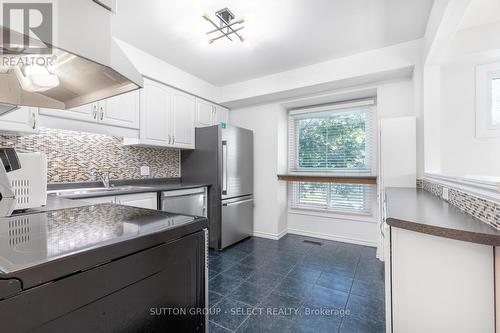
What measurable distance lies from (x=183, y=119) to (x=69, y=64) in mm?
2407

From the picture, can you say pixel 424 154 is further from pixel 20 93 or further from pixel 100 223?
pixel 20 93

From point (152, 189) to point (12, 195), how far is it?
1283 mm

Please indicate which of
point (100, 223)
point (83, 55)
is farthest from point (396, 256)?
point (83, 55)

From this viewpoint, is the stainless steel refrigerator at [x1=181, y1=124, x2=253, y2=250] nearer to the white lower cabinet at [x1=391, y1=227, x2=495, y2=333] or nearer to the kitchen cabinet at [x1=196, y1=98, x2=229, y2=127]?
the kitchen cabinet at [x1=196, y1=98, x2=229, y2=127]

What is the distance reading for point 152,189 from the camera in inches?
97.9

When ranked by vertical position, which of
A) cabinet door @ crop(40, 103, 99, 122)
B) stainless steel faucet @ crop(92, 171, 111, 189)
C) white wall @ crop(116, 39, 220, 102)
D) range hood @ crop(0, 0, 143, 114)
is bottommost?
stainless steel faucet @ crop(92, 171, 111, 189)

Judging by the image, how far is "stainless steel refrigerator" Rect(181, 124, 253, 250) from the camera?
3121 mm

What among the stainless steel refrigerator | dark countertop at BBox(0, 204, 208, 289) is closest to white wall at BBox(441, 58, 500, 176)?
the stainless steel refrigerator

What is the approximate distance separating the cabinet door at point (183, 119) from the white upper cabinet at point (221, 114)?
20.8 inches

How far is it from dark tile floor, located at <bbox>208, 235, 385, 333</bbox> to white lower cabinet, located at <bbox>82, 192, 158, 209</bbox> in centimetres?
100

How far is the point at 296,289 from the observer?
2.10 m

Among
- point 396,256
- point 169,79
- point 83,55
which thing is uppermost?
point 169,79

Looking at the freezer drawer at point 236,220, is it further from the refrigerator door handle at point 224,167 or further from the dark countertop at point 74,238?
the dark countertop at point 74,238

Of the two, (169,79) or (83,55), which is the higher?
(169,79)
